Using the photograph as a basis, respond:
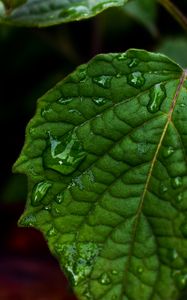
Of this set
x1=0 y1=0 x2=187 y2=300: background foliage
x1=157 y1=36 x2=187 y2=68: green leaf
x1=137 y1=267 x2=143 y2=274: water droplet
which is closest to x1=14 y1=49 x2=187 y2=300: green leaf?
x1=137 y1=267 x2=143 y2=274: water droplet

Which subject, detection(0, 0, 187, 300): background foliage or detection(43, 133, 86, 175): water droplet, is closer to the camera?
detection(43, 133, 86, 175): water droplet

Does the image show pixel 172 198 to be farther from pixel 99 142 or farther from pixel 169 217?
pixel 99 142

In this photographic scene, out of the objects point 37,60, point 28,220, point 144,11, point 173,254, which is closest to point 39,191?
point 28,220

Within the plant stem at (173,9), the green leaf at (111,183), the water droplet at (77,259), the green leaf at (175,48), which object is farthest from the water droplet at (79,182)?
the green leaf at (175,48)

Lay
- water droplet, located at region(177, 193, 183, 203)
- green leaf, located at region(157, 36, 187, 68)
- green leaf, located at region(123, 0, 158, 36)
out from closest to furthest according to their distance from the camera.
Result: water droplet, located at region(177, 193, 183, 203) → green leaf, located at region(123, 0, 158, 36) → green leaf, located at region(157, 36, 187, 68)

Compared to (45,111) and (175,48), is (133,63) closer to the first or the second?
(45,111)

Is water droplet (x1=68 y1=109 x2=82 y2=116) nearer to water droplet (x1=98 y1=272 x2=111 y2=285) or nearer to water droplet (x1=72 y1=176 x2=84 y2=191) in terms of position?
water droplet (x1=72 y1=176 x2=84 y2=191)

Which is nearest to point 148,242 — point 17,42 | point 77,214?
point 77,214
